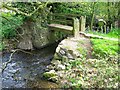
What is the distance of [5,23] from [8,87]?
411 centimetres

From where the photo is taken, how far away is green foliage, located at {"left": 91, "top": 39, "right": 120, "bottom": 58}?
7.59 m

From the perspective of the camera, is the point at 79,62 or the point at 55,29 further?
the point at 55,29

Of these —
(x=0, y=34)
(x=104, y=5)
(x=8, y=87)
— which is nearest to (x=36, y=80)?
(x=8, y=87)

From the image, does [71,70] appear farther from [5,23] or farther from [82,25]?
[5,23]

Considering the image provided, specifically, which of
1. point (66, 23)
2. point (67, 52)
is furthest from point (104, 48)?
point (66, 23)

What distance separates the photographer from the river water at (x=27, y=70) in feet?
21.5

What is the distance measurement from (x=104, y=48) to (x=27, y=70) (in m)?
2.51

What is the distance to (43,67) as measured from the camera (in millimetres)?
7742

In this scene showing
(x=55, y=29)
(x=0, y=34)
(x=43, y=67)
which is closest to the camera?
(x=43, y=67)

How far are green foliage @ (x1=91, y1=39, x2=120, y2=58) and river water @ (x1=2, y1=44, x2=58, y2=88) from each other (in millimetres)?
1624

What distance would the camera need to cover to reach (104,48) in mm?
7816

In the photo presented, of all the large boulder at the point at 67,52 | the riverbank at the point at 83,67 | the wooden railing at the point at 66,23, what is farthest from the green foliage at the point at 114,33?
the large boulder at the point at 67,52

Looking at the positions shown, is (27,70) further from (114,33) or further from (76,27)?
(114,33)

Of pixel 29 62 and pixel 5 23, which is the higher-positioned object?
pixel 5 23
